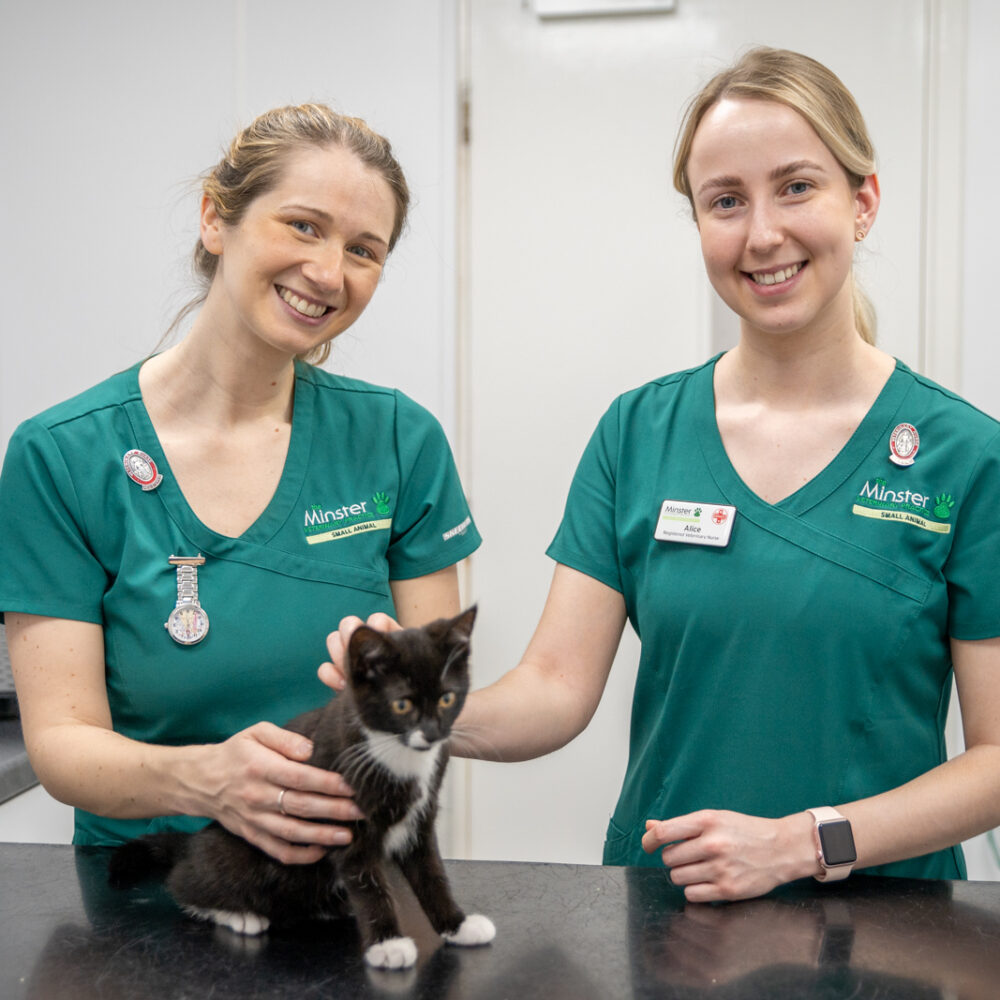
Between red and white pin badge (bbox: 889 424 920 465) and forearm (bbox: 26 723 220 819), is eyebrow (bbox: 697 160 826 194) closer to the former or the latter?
red and white pin badge (bbox: 889 424 920 465)

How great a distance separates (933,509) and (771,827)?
1.52ft

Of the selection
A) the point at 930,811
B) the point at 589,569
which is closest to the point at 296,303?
the point at 589,569

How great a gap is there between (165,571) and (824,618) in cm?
85

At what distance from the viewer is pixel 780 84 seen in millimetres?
1289

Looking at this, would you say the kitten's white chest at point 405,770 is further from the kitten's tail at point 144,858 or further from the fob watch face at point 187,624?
the fob watch face at point 187,624

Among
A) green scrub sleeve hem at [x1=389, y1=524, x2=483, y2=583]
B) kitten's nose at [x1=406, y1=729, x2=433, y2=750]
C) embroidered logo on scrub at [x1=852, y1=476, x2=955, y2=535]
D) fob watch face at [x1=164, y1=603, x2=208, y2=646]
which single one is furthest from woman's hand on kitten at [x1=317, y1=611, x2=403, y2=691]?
embroidered logo on scrub at [x1=852, y1=476, x2=955, y2=535]

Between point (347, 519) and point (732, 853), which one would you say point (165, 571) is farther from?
point (732, 853)

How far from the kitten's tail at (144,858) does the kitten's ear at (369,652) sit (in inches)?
14.6

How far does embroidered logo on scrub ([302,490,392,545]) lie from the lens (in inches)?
55.9

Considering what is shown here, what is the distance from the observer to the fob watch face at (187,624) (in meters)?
1.31

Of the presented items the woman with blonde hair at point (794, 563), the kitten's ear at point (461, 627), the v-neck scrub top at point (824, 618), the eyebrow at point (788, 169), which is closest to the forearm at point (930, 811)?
the woman with blonde hair at point (794, 563)

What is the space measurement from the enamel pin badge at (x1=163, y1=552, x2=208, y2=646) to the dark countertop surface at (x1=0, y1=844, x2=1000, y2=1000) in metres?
0.31

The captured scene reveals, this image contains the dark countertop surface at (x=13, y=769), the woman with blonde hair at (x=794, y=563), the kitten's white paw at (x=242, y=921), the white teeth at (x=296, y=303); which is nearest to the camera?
the kitten's white paw at (x=242, y=921)

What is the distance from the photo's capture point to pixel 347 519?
145cm
